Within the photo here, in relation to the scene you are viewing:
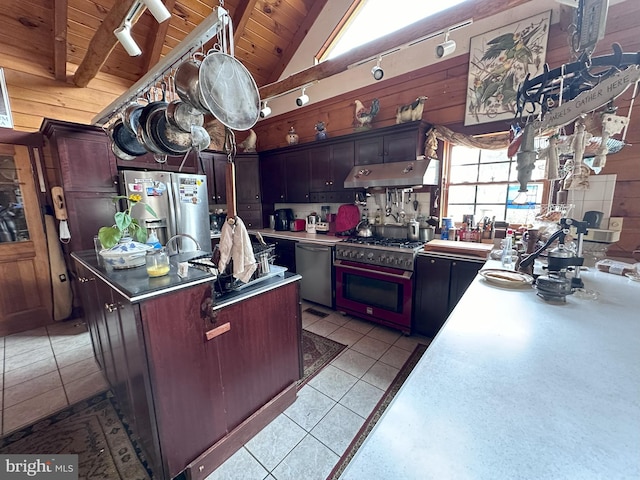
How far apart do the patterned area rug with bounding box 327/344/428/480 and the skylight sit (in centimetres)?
308

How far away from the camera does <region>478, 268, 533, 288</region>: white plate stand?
1394 mm

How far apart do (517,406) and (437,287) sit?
206 centimetres

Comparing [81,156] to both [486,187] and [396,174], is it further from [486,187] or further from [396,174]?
[486,187]

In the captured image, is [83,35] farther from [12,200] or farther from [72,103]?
[12,200]

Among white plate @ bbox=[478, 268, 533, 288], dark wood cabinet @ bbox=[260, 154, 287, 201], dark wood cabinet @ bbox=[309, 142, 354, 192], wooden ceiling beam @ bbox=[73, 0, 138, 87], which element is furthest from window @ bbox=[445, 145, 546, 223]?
wooden ceiling beam @ bbox=[73, 0, 138, 87]

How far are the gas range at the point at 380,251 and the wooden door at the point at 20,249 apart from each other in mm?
3630

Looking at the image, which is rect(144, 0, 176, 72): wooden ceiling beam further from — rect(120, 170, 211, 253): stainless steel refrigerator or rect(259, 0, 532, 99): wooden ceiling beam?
rect(259, 0, 532, 99): wooden ceiling beam

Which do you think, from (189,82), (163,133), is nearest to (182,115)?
(163,133)

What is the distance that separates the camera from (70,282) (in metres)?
3.41

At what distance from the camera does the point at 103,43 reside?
93.8 inches

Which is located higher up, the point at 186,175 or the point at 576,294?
the point at 186,175

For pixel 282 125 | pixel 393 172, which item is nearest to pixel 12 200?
pixel 282 125

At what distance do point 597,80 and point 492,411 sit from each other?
1.46 metres

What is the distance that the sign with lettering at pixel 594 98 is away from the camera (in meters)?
0.98
